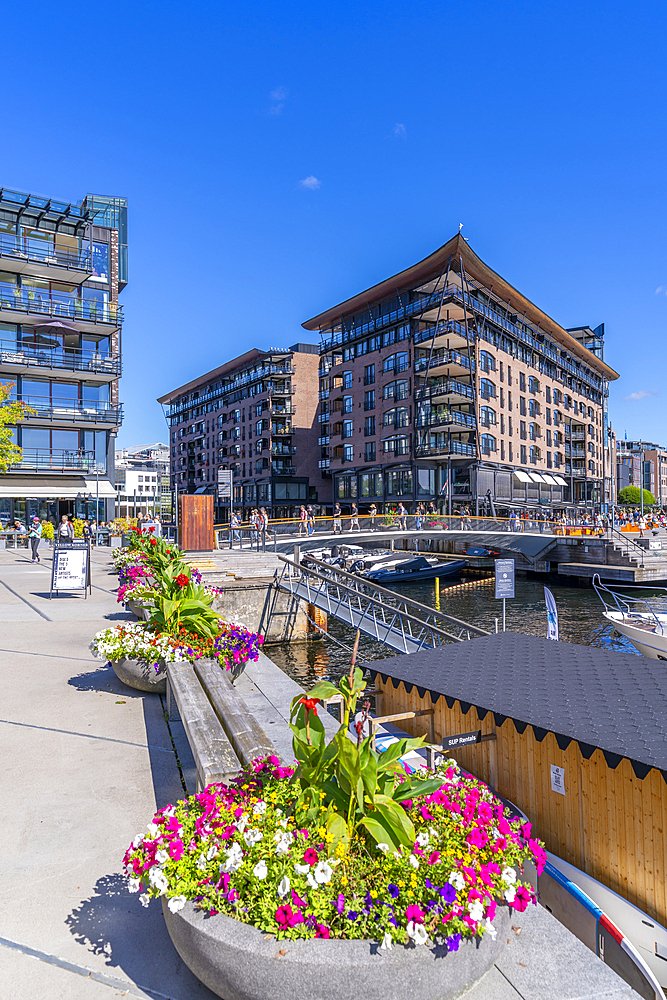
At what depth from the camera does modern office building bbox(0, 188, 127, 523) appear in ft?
132

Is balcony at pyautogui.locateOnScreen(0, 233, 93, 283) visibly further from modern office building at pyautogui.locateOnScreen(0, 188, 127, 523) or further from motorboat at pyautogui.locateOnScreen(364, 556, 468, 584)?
motorboat at pyautogui.locateOnScreen(364, 556, 468, 584)

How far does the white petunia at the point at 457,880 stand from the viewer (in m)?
2.55

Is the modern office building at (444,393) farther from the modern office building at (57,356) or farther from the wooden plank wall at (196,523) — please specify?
the wooden plank wall at (196,523)

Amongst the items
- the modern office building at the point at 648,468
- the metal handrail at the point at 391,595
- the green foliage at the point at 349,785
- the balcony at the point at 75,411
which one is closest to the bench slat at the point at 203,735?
the green foliage at the point at 349,785

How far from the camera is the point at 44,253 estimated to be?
41.9m

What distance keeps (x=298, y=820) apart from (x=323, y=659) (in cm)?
1735

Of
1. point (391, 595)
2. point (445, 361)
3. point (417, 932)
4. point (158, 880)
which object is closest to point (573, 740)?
point (417, 932)

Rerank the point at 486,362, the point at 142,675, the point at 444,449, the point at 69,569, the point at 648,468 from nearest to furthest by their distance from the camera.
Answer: the point at 142,675 → the point at 69,569 → the point at 444,449 → the point at 486,362 → the point at 648,468

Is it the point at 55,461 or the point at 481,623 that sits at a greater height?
the point at 55,461

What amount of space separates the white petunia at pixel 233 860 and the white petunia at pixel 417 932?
2.59 feet

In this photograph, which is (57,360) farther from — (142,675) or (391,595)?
(142,675)

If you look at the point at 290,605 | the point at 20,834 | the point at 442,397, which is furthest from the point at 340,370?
the point at 20,834

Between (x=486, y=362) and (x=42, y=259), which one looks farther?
(x=486, y=362)

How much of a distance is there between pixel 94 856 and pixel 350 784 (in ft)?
7.18
